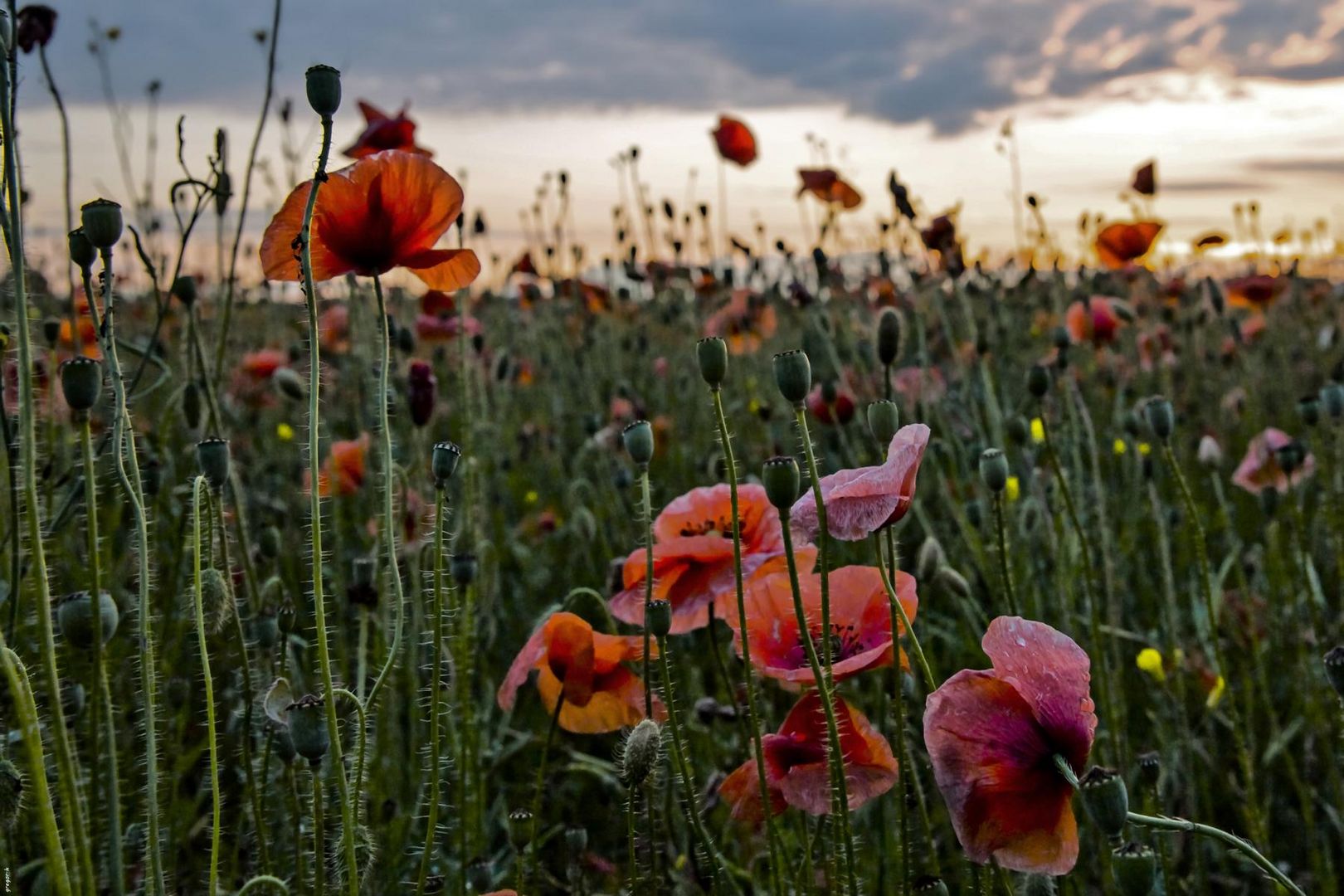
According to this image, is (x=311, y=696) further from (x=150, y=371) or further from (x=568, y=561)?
(x=150, y=371)

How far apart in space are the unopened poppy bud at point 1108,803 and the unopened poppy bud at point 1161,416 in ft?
3.31

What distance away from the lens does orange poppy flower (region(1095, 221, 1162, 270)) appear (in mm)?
Result: 3697

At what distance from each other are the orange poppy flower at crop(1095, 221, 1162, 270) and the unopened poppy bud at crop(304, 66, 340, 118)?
3321mm

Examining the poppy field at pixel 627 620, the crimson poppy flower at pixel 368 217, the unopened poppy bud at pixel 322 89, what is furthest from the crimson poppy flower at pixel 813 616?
the unopened poppy bud at pixel 322 89

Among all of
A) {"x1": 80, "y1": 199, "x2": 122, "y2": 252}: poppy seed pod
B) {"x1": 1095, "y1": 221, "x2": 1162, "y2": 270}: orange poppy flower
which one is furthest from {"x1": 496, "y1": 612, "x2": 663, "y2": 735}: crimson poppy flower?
{"x1": 1095, "y1": 221, "x2": 1162, "y2": 270}: orange poppy flower

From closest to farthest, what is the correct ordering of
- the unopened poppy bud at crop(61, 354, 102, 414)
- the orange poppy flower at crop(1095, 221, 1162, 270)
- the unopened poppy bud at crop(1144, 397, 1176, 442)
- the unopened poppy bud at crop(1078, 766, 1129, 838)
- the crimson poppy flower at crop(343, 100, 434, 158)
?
the unopened poppy bud at crop(1078, 766, 1129, 838) < the unopened poppy bud at crop(61, 354, 102, 414) < the unopened poppy bud at crop(1144, 397, 1176, 442) < the crimson poppy flower at crop(343, 100, 434, 158) < the orange poppy flower at crop(1095, 221, 1162, 270)

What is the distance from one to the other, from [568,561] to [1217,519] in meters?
2.07

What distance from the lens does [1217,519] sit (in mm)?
3477

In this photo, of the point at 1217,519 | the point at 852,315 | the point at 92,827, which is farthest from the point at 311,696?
the point at 1217,519

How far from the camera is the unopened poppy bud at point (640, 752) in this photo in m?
1.04

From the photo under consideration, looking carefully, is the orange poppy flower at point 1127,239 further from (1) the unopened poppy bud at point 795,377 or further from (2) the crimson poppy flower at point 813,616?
(1) the unopened poppy bud at point 795,377

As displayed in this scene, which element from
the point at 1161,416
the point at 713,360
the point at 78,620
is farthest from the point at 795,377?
the point at 1161,416

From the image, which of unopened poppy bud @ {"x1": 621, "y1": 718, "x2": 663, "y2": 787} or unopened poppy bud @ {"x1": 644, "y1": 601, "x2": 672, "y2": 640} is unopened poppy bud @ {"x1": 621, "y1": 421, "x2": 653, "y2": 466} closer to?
unopened poppy bud @ {"x1": 644, "y1": 601, "x2": 672, "y2": 640}

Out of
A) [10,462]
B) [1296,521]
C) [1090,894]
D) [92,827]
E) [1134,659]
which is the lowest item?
[1090,894]
